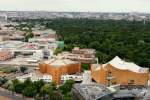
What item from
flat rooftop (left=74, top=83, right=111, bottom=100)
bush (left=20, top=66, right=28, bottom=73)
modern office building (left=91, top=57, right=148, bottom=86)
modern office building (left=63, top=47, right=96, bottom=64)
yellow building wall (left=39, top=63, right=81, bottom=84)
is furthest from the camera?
modern office building (left=63, top=47, right=96, bottom=64)

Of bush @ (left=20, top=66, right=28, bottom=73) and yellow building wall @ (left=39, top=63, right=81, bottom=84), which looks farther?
bush @ (left=20, top=66, right=28, bottom=73)

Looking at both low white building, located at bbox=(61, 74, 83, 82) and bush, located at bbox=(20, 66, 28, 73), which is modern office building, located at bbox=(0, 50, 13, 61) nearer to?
bush, located at bbox=(20, 66, 28, 73)

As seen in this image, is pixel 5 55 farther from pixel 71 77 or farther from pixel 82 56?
pixel 71 77

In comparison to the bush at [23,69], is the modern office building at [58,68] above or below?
above

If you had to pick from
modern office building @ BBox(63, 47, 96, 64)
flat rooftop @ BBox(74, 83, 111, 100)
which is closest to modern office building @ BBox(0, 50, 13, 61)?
modern office building @ BBox(63, 47, 96, 64)

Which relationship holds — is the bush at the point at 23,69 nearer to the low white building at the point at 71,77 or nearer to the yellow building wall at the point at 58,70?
the yellow building wall at the point at 58,70

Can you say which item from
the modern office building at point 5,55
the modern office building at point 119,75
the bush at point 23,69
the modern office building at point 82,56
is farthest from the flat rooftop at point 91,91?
the modern office building at point 5,55

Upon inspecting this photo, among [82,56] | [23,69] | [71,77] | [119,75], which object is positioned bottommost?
[23,69]

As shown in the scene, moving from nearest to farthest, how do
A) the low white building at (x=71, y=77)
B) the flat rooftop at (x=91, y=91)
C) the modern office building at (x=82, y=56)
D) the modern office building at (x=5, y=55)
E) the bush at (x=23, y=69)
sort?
the flat rooftop at (x=91, y=91) → the low white building at (x=71, y=77) → the bush at (x=23, y=69) → the modern office building at (x=82, y=56) → the modern office building at (x=5, y=55)

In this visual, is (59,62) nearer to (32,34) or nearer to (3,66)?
(3,66)

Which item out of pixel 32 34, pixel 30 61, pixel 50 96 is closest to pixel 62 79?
pixel 50 96

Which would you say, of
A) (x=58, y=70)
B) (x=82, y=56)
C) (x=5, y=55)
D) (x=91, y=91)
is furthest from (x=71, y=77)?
(x=5, y=55)
